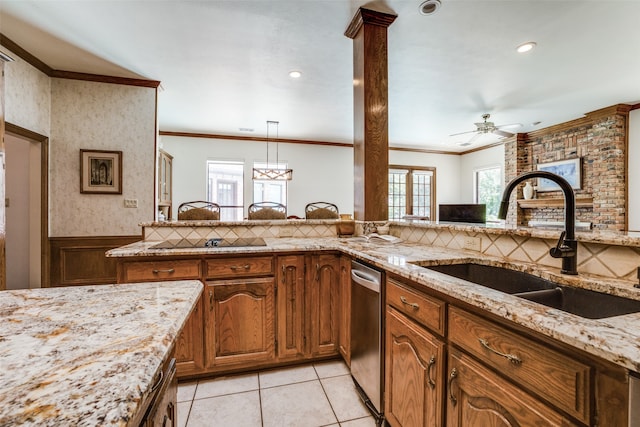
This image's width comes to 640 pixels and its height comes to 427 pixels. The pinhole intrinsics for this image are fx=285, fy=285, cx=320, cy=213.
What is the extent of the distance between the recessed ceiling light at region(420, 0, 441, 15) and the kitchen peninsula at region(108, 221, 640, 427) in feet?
5.57

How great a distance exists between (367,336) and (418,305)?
57 cm

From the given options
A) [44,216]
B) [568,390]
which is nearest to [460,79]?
[568,390]

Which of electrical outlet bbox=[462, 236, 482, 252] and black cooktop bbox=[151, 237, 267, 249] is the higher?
electrical outlet bbox=[462, 236, 482, 252]

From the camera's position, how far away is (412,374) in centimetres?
118

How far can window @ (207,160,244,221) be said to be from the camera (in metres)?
6.16

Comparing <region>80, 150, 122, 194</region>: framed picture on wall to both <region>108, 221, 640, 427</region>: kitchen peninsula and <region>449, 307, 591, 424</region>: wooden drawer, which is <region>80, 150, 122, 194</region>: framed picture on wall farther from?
<region>449, 307, 591, 424</region>: wooden drawer

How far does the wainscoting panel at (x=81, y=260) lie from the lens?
3.31 metres

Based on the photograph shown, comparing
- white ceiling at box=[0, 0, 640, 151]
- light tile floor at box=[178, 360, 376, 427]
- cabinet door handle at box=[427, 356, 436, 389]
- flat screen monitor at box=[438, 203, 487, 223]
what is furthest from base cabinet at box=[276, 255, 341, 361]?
flat screen monitor at box=[438, 203, 487, 223]

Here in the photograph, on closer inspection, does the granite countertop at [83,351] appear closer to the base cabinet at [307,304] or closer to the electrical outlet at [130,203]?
the base cabinet at [307,304]

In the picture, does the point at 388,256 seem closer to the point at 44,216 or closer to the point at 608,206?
the point at 44,216

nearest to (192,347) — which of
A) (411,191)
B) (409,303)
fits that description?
(409,303)

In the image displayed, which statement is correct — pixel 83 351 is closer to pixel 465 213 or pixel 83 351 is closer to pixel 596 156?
pixel 465 213

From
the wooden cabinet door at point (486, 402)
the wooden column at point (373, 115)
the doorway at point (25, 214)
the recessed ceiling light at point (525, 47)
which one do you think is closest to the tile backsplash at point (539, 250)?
the wooden column at point (373, 115)

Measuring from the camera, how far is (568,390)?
0.63 m
